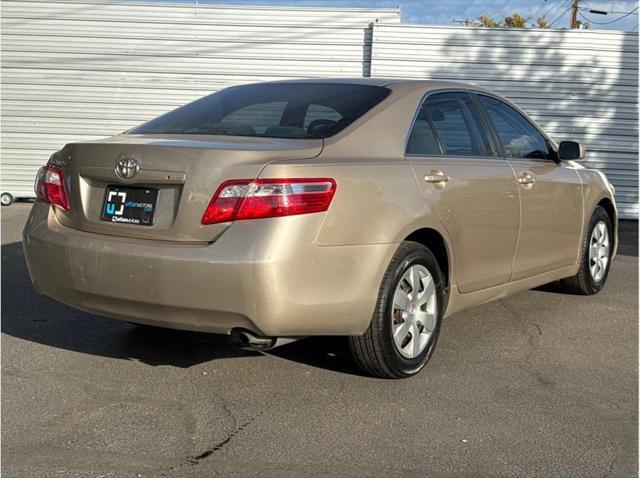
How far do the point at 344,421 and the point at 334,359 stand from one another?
88cm

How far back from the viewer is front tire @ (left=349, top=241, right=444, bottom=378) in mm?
3900

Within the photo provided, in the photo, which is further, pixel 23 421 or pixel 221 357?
pixel 221 357

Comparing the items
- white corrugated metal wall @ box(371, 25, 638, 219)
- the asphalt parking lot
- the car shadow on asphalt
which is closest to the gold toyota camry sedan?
the asphalt parking lot

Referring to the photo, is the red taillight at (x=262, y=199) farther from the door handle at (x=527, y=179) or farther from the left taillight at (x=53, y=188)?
the door handle at (x=527, y=179)

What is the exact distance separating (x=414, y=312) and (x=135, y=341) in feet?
5.91

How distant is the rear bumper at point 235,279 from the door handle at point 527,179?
1565 mm

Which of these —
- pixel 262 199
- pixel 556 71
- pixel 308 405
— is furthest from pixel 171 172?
pixel 556 71

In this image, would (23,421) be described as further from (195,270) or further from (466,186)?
(466,186)

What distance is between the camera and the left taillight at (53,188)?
402 cm

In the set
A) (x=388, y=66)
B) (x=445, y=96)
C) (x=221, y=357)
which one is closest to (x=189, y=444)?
(x=221, y=357)

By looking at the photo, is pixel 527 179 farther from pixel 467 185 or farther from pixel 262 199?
pixel 262 199

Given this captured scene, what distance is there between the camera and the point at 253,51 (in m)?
12.4

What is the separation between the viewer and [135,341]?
4816 mm

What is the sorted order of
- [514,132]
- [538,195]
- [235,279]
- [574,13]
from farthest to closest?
[574,13] < [514,132] < [538,195] < [235,279]
